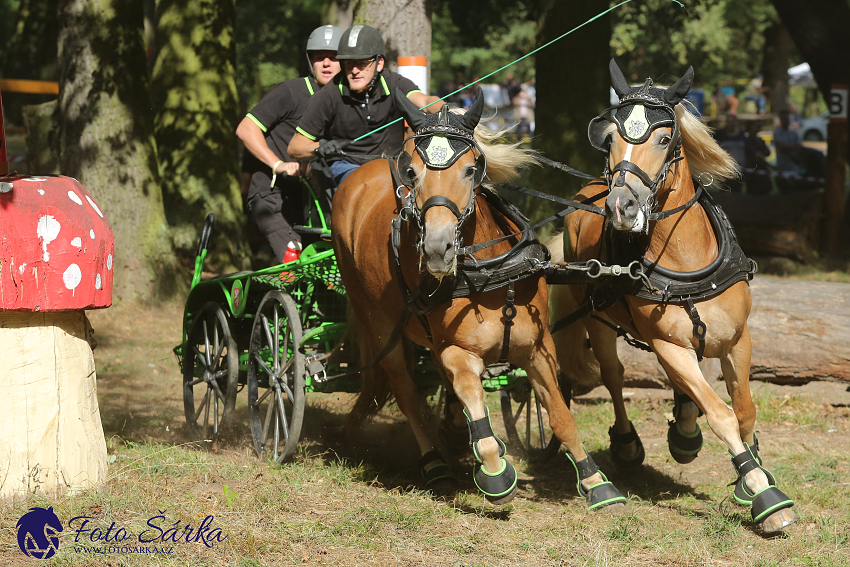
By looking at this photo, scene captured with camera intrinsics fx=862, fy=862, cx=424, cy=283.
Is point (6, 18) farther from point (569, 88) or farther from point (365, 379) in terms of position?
point (365, 379)

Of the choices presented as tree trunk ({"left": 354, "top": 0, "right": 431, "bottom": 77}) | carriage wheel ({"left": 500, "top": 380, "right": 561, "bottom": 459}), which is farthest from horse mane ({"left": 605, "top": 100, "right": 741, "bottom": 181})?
tree trunk ({"left": 354, "top": 0, "right": 431, "bottom": 77})

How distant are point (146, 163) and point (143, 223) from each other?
2.05ft

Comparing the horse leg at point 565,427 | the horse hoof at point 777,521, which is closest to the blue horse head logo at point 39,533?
the horse leg at point 565,427

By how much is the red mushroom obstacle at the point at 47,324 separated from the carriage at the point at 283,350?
44.7 inches

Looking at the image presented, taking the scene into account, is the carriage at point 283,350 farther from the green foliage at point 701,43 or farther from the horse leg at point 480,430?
the green foliage at point 701,43

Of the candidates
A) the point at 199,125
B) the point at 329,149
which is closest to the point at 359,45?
the point at 329,149

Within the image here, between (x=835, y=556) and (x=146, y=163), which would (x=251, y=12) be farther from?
(x=835, y=556)

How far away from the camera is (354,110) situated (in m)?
5.30

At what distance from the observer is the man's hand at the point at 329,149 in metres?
5.03

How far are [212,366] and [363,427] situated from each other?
3.90 feet

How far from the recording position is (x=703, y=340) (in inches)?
159

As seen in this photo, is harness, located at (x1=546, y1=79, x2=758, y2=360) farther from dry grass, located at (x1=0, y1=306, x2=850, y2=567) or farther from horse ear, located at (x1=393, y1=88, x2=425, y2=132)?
dry grass, located at (x1=0, y1=306, x2=850, y2=567)

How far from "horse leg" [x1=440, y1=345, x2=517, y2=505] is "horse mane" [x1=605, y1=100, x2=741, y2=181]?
1.27 meters

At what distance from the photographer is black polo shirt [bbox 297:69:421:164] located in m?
5.25
